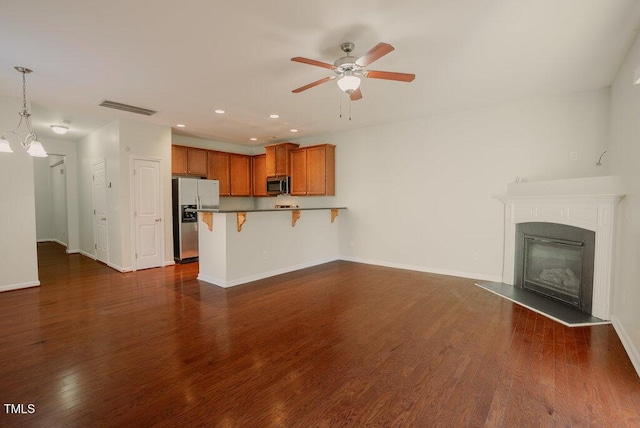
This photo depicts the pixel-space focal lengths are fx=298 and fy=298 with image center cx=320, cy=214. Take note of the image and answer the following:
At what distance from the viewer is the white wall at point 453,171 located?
13.3ft

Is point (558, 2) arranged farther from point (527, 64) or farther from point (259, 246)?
point (259, 246)

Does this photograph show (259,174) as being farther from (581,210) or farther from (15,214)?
(581,210)

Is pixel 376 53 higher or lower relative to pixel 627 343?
higher

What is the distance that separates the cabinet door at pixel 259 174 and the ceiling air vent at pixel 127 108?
3176mm

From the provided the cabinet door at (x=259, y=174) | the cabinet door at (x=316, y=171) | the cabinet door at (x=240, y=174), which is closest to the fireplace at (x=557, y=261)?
the cabinet door at (x=316, y=171)

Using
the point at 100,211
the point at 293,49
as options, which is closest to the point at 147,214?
the point at 100,211

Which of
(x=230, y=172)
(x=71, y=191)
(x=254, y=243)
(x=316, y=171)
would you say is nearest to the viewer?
(x=254, y=243)

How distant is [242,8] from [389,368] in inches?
117

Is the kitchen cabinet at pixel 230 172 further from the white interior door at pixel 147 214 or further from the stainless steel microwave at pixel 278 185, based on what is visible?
the white interior door at pixel 147 214

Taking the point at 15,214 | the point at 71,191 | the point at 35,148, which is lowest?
the point at 15,214

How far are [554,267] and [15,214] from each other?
743 centimetres

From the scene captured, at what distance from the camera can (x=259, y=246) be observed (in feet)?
16.0

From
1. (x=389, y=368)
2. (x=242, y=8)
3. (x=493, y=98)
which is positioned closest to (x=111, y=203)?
(x=242, y=8)

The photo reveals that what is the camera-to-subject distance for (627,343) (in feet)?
8.46
